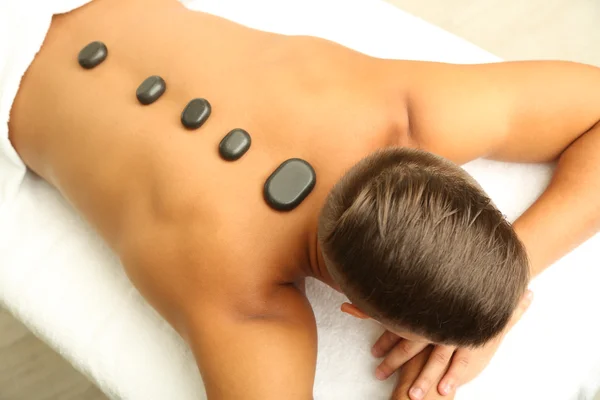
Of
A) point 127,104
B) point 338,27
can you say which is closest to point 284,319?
point 127,104

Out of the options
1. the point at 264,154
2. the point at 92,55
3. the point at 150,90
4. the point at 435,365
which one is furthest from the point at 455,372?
the point at 92,55

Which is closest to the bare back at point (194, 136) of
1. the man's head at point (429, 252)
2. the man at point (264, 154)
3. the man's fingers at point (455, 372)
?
the man at point (264, 154)

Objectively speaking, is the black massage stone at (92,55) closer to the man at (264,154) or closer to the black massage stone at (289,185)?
the man at (264,154)

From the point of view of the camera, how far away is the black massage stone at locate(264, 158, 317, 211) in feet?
1.95

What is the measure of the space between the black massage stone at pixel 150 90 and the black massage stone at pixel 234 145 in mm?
127

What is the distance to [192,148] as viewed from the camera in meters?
0.64

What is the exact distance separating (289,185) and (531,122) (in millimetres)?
339

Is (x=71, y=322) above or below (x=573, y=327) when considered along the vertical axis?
below

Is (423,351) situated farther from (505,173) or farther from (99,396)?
(99,396)

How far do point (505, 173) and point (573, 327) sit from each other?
0.24m

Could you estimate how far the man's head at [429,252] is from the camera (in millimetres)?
447

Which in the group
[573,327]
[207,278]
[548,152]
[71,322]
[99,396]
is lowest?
[99,396]

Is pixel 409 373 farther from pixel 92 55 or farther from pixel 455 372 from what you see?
pixel 92 55

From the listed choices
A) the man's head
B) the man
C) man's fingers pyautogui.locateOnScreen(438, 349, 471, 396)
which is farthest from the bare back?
man's fingers pyautogui.locateOnScreen(438, 349, 471, 396)
